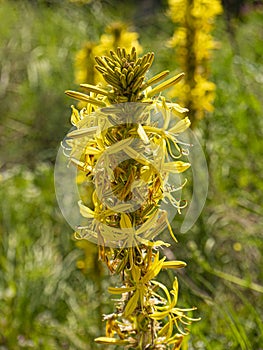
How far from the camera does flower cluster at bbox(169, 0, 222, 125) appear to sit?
10.7ft

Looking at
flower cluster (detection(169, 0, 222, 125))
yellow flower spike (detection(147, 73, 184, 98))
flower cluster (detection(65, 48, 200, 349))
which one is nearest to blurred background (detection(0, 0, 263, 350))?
→ flower cluster (detection(169, 0, 222, 125))

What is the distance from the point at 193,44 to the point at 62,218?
1.81m

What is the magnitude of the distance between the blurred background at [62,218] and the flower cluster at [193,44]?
0.13 ft

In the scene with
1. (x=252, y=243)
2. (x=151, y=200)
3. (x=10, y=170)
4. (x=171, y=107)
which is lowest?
(x=10, y=170)

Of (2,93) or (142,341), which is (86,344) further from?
→ (2,93)

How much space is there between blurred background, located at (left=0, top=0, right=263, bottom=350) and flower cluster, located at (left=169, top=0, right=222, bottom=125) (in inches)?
1.5

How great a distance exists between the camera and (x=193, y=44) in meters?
3.25

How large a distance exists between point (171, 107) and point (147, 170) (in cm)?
19

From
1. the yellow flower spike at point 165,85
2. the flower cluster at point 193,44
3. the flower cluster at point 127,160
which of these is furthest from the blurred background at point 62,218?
the yellow flower spike at point 165,85

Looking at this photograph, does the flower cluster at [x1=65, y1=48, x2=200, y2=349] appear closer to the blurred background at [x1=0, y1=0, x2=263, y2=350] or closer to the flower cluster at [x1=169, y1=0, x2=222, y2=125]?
the blurred background at [x1=0, y1=0, x2=263, y2=350]

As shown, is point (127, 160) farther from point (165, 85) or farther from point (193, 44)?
point (193, 44)

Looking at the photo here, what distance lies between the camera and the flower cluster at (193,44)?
3.25m

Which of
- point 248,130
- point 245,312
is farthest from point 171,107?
point 248,130

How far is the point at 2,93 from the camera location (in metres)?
6.24
